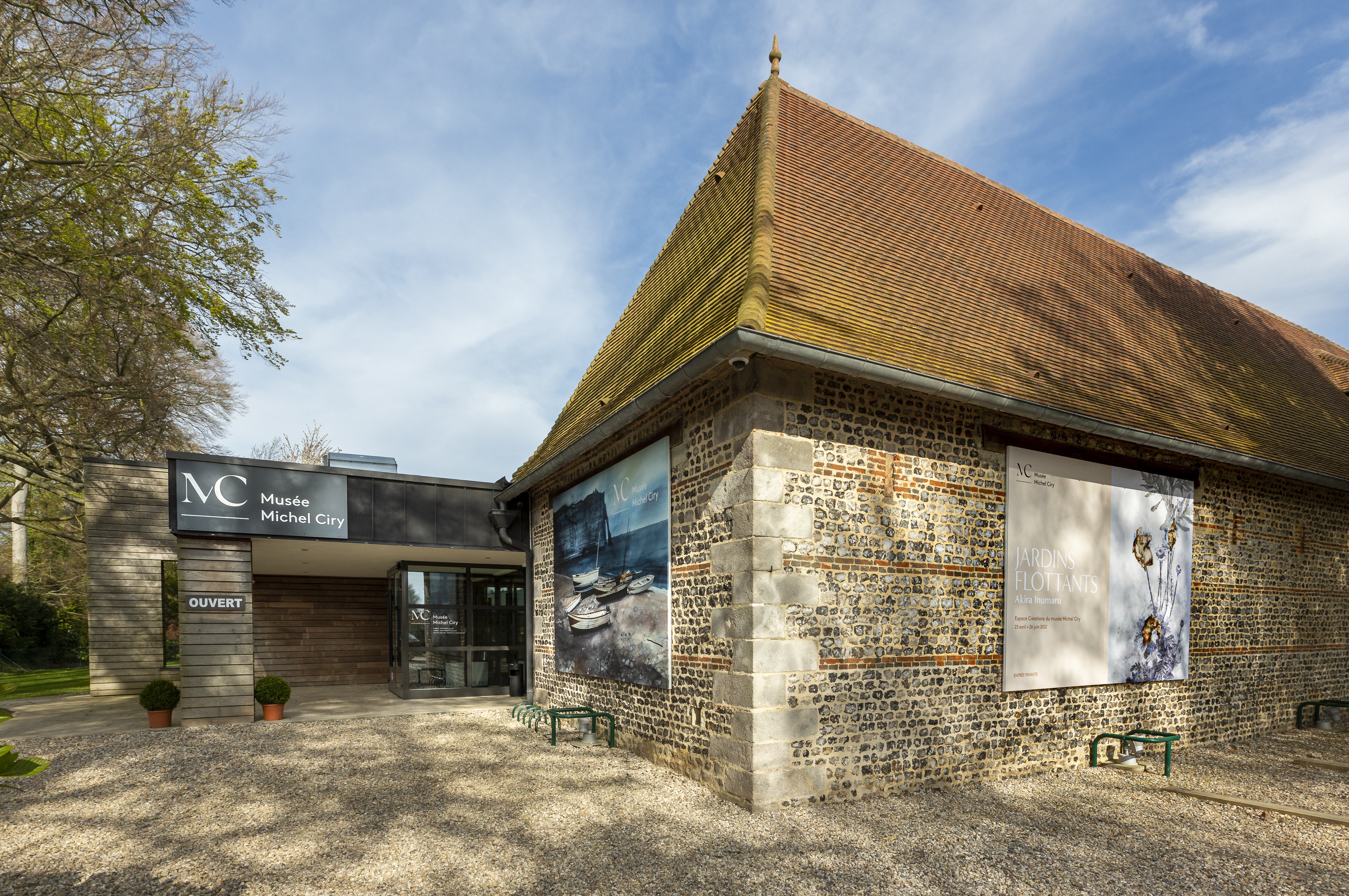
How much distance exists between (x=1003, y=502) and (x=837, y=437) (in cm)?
224

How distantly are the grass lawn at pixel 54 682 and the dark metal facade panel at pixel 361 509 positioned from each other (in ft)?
17.7

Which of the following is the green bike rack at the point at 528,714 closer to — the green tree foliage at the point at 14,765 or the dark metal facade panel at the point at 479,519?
the dark metal facade panel at the point at 479,519

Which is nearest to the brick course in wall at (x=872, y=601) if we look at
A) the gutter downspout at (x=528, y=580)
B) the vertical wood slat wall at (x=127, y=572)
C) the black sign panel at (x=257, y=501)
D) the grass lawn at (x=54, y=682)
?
the gutter downspout at (x=528, y=580)

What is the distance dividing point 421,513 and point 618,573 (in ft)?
15.5

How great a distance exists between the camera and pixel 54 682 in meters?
18.4

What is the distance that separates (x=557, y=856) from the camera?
5.20 meters

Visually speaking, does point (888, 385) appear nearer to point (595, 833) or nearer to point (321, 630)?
point (595, 833)

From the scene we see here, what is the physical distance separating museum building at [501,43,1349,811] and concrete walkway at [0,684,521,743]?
2.49m

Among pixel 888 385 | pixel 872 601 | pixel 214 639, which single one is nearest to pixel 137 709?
pixel 214 639

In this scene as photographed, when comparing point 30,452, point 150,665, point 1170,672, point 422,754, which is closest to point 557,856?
point 422,754

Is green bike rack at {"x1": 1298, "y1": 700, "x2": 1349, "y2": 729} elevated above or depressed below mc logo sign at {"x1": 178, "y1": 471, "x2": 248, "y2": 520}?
below

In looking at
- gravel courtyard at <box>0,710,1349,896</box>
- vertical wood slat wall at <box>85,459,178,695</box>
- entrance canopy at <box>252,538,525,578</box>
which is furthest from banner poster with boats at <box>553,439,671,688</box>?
vertical wood slat wall at <box>85,459,178,695</box>

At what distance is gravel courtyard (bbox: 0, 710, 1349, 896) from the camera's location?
482 cm

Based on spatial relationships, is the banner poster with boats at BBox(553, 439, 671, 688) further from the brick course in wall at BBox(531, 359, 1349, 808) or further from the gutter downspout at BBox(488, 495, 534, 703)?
the gutter downspout at BBox(488, 495, 534, 703)
